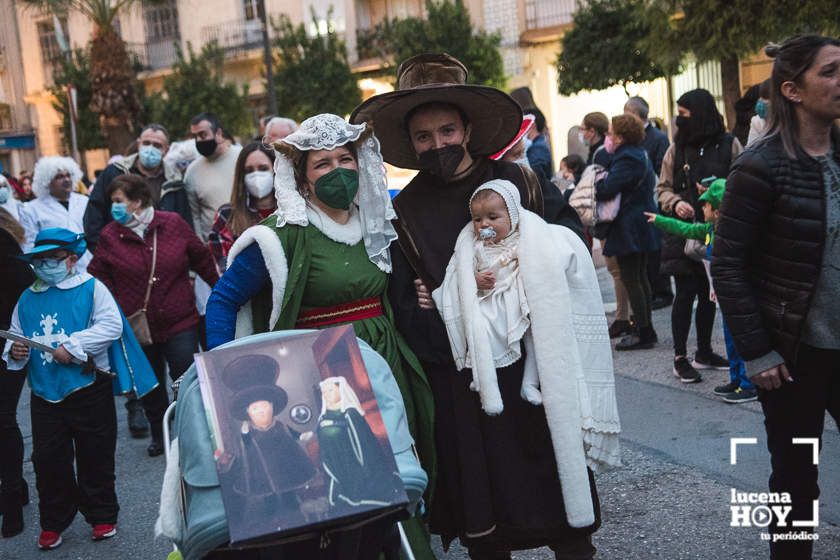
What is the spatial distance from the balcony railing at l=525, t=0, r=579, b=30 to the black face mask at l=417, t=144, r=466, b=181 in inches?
1028

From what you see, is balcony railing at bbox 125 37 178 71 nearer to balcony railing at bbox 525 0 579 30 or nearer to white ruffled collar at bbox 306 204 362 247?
balcony railing at bbox 525 0 579 30

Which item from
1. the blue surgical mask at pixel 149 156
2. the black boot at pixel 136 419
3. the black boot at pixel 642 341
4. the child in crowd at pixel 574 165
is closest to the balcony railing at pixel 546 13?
the child in crowd at pixel 574 165

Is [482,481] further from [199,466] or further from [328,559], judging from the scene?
[199,466]

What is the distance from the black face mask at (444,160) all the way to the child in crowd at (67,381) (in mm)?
2468

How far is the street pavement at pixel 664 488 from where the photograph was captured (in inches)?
171

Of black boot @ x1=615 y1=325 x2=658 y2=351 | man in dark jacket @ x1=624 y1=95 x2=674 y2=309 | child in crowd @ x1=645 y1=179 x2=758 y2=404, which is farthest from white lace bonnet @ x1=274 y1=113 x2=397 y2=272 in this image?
man in dark jacket @ x1=624 y1=95 x2=674 y2=309

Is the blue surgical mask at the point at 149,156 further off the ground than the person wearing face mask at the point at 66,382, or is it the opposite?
the blue surgical mask at the point at 149,156

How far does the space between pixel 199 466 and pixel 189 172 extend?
5224mm

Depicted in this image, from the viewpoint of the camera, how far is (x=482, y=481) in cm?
338

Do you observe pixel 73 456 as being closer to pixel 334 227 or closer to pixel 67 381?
pixel 67 381

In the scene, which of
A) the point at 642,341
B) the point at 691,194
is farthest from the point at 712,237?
the point at 642,341

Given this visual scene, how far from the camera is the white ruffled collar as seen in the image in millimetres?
3535

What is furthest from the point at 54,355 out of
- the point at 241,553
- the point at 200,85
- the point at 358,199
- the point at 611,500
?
the point at 200,85

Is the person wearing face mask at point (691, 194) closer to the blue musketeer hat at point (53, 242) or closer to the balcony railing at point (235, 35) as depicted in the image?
the blue musketeer hat at point (53, 242)
